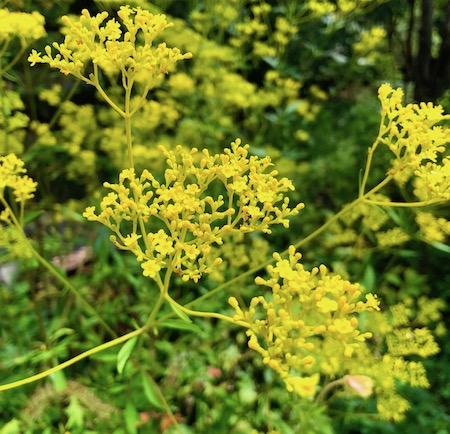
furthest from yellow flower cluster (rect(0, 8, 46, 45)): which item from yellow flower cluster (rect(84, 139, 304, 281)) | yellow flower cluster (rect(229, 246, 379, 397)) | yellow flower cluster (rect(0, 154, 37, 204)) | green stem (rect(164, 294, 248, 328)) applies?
yellow flower cluster (rect(229, 246, 379, 397))

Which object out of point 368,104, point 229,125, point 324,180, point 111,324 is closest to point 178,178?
point 111,324

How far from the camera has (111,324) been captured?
2.20 m

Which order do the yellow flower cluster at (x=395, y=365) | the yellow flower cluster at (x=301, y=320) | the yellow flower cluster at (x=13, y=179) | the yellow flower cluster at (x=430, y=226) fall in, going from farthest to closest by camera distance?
the yellow flower cluster at (x=430, y=226) < the yellow flower cluster at (x=395, y=365) < the yellow flower cluster at (x=13, y=179) < the yellow flower cluster at (x=301, y=320)

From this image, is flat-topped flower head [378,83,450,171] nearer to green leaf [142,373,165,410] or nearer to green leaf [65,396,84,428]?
green leaf [142,373,165,410]

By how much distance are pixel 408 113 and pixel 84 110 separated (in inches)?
73.9

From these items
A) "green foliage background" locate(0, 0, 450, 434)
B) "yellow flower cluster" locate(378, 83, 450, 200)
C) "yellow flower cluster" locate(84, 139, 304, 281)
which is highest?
"yellow flower cluster" locate(378, 83, 450, 200)

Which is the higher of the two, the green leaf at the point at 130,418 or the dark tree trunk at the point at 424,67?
the dark tree trunk at the point at 424,67

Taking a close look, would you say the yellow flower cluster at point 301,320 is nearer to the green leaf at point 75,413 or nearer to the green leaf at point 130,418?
the green leaf at point 130,418

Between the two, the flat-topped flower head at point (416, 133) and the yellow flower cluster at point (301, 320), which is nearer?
the yellow flower cluster at point (301, 320)

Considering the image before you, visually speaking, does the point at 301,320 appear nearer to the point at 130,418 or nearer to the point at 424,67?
the point at 130,418

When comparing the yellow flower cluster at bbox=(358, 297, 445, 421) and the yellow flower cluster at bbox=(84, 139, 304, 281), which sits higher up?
the yellow flower cluster at bbox=(84, 139, 304, 281)

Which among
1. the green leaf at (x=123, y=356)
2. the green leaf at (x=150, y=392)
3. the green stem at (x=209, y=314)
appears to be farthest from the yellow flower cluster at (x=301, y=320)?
the green leaf at (x=150, y=392)

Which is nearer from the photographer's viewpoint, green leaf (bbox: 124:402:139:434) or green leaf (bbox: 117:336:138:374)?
green leaf (bbox: 117:336:138:374)

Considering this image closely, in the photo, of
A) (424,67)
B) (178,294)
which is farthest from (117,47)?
(424,67)
